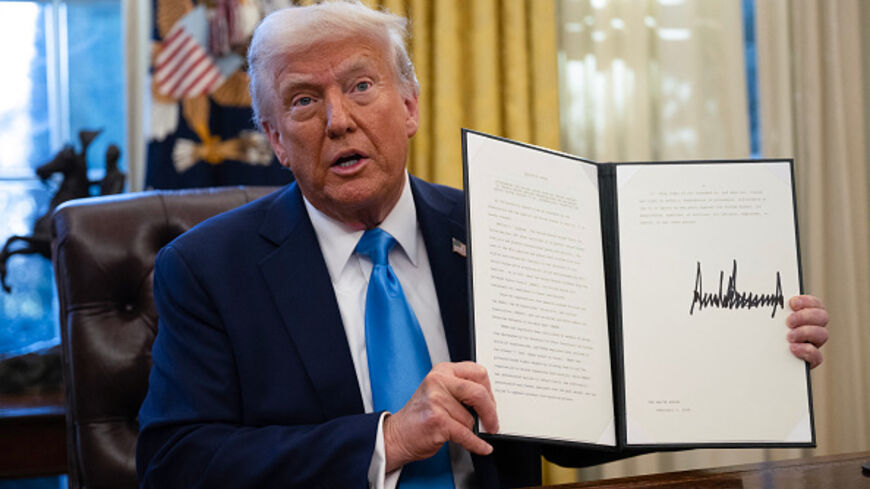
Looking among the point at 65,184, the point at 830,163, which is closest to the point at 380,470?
the point at 65,184

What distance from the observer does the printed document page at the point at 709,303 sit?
1312mm

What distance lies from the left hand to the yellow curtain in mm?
1573

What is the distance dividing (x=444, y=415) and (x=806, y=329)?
0.62 metres

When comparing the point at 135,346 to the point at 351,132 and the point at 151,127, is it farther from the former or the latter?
the point at 151,127

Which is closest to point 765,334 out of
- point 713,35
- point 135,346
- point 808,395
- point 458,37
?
point 808,395

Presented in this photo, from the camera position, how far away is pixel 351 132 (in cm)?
150

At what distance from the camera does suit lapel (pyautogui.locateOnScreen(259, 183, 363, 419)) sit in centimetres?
143

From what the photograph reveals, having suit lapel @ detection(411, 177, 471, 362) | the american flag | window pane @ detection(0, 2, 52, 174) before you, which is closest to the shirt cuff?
suit lapel @ detection(411, 177, 471, 362)

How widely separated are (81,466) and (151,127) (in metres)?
1.26

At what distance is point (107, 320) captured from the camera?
179 centimetres

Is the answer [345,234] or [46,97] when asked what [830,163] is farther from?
[46,97]

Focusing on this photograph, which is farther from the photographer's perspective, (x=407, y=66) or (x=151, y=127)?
(x=151, y=127)

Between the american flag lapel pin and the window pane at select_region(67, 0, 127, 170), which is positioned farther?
the window pane at select_region(67, 0, 127, 170)
